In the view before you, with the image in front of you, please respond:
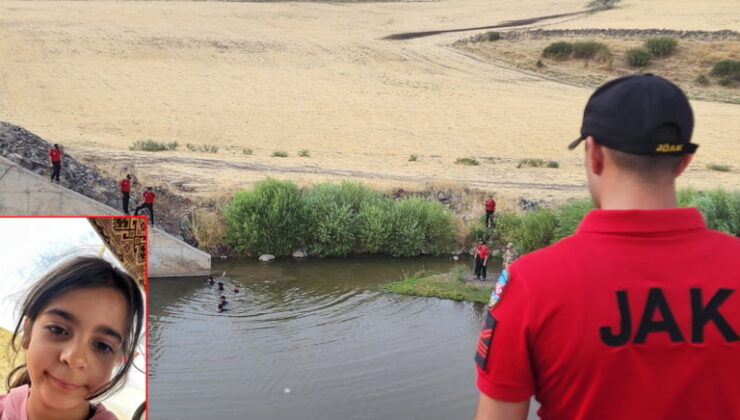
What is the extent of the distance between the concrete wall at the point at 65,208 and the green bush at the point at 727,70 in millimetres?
59181

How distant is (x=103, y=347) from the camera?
9.66ft

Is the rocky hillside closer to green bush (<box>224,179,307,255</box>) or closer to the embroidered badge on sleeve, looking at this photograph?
green bush (<box>224,179,307,255</box>)

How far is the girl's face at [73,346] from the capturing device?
2805 millimetres

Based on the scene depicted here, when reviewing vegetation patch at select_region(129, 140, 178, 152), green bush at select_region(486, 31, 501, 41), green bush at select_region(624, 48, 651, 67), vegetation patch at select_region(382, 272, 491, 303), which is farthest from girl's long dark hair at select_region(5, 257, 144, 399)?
green bush at select_region(486, 31, 501, 41)

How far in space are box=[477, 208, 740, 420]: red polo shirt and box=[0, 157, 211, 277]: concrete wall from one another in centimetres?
1836

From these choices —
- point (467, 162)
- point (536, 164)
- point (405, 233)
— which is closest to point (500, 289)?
point (405, 233)

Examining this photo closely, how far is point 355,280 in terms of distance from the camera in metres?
25.0

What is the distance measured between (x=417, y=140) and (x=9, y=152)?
28499 millimetres

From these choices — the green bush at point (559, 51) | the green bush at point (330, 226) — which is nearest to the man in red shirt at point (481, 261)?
the green bush at point (330, 226)

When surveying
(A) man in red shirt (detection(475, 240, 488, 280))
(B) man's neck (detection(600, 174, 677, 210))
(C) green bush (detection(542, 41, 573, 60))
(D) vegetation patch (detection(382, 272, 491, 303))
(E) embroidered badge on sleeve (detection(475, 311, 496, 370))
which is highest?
(C) green bush (detection(542, 41, 573, 60))

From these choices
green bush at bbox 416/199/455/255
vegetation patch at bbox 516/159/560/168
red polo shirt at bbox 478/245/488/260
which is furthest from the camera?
vegetation patch at bbox 516/159/560/168

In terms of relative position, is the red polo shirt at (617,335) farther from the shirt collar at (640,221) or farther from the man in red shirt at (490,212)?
the man in red shirt at (490,212)

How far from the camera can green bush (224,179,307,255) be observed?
26281 mm

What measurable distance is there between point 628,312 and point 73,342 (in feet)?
6.28
